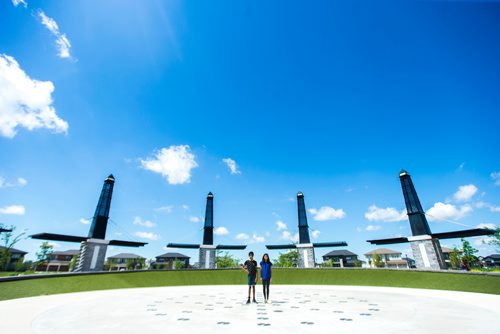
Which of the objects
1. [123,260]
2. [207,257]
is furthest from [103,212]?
[123,260]

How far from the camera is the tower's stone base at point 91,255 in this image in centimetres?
2341

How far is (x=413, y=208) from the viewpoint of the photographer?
2461 centimetres

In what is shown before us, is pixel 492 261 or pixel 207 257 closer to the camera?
pixel 207 257

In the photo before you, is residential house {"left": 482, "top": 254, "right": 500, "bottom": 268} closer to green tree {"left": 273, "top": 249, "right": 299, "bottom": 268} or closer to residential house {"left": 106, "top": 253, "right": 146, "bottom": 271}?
green tree {"left": 273, "top": 249, "right": 299, "bottom": 268}

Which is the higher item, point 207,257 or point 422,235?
point 422,235

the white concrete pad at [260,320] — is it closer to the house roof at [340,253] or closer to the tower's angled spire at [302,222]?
the tower's angled spire at [302,222]

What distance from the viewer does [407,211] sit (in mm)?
25125

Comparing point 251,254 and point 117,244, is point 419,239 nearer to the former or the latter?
point 251,254

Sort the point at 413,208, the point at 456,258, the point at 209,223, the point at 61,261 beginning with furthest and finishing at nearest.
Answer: the point at 61,261
the point at 456,258
the point at 209,223
the point at 413,208

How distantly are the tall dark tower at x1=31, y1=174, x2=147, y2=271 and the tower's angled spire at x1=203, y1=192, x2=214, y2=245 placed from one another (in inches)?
423

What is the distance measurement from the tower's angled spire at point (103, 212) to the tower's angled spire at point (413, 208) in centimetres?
3405

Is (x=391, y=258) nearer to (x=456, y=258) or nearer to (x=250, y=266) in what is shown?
(x=456, y=258)

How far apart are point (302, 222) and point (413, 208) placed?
13.4m

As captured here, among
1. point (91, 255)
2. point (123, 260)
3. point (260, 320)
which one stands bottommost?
point (260, 320)
